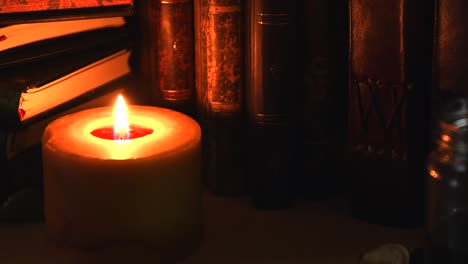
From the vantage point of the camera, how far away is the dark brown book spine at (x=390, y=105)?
835mm

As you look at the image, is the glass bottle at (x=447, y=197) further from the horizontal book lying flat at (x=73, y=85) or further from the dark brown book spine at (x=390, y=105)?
the horizontal book lying flat at (x=73, y=85)

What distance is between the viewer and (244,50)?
3.06ft

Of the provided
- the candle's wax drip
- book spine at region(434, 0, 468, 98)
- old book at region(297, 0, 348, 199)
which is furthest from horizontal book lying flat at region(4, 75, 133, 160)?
book spine at region(434, 0, 468, 98)

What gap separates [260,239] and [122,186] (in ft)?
0.59

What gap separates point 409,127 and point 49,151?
37cm

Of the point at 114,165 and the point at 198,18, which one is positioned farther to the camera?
the point at 198,18

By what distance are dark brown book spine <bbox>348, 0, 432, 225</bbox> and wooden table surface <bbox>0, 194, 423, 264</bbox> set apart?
0.11ft

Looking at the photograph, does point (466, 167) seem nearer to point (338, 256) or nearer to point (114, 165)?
point (338, 256)

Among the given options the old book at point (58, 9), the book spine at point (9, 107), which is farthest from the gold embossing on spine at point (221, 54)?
the book spine at point (9, 107)

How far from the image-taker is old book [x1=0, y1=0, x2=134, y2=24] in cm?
90

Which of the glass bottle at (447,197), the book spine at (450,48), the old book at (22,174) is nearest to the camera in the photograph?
the glass bottle at (447,197)

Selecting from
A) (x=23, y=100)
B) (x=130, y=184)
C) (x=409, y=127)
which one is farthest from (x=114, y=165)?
(x=409, y=127)

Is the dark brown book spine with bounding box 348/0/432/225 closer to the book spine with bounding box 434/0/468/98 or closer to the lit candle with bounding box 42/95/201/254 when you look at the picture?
the book spine with bounding box 434/0/468/98

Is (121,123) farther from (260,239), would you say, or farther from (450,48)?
(450,48)
